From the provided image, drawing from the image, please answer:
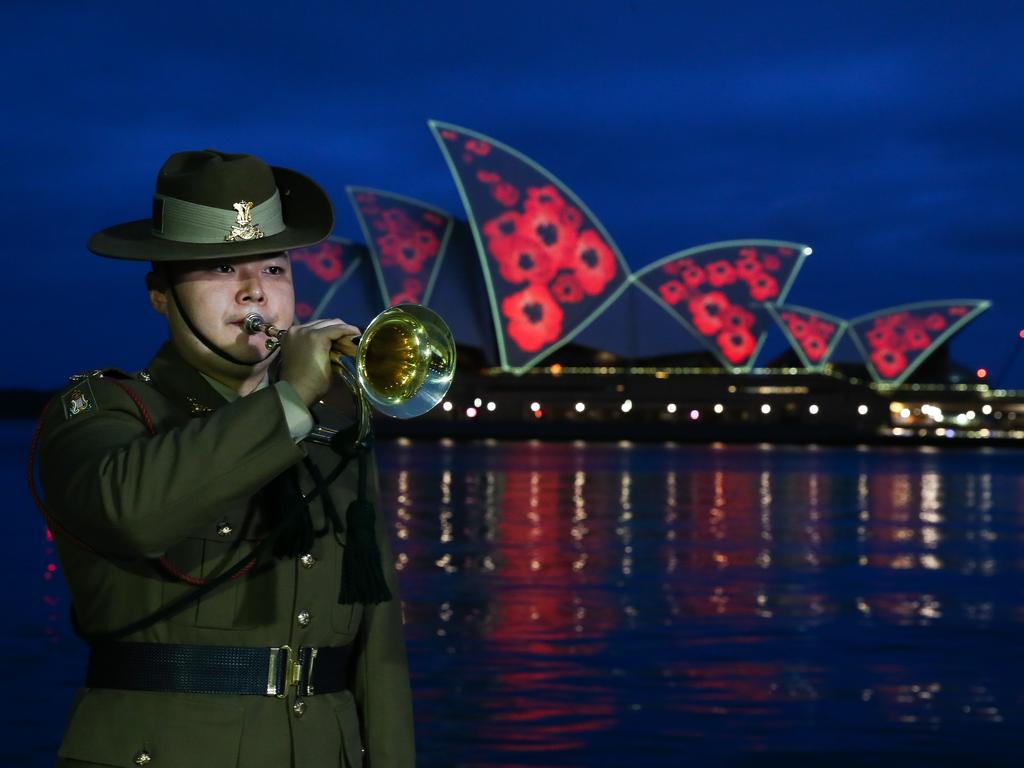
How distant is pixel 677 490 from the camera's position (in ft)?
88.4

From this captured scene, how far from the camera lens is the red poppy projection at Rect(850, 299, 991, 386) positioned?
3123 inches

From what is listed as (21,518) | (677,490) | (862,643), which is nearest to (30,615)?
(862,643)

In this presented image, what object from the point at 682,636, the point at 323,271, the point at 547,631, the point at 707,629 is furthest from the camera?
the point at 323,271

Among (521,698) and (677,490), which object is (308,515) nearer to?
(521,698)

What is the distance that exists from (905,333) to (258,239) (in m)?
79.3

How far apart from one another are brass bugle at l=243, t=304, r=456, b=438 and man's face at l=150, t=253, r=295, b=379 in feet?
0.09

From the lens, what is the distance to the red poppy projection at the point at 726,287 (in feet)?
230

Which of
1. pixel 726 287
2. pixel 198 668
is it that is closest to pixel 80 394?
pixel 198 668

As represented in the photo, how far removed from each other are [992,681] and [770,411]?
63289mm

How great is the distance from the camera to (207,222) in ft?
8.14

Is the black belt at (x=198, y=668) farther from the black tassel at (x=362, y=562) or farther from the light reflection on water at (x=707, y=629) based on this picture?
the light reflection on water at (x=707, y=629)

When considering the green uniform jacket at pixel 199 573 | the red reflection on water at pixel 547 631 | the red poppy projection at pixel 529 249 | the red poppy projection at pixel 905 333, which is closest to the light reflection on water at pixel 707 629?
the red reflection on water at pixel 547 631

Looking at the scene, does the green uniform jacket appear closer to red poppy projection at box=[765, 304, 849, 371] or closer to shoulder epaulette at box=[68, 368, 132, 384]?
shoulder epaulette at box=[68, 368, 132, 384]

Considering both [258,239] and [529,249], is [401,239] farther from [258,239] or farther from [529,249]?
[258,239]
